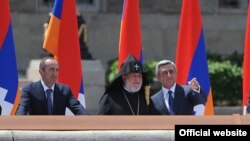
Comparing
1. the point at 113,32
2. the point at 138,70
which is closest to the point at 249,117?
the point at 138,70

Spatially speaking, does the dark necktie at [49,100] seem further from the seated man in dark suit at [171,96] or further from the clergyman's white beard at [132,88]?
the seated man in dark suit at [171,96]

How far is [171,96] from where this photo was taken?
9.58 meters

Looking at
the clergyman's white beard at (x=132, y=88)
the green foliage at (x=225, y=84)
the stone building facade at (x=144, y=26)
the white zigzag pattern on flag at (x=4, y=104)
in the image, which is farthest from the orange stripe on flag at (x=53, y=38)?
the stone building facade at (x=144, y=26)

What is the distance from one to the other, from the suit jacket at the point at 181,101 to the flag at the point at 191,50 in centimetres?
233

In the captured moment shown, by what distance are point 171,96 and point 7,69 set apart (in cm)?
297

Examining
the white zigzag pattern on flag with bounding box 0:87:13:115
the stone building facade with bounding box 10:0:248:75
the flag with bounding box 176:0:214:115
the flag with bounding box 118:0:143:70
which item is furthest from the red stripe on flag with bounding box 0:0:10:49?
the stone building facade with bounding box 10:0:248:75

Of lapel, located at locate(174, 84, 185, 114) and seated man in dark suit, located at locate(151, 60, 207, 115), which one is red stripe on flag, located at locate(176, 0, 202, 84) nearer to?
seated man in dark suit, located at locate(151, 60, 207, 115)

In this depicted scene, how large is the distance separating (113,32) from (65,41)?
A: 34.4ft

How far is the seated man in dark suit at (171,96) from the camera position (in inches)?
371

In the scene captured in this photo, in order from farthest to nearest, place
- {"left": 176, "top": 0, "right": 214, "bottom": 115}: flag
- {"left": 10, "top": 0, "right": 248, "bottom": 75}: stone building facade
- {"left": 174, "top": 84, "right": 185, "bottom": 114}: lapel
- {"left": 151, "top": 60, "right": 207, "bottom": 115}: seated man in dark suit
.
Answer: {"left": 10, "top": 0, "right": 248, "bottom": 75}: stone building facade → {"left": 176, "top": 0, "right": 214, "bottom": 115}: flag → {"left": 174, "top": 84, "right": 185, "bottom": 114}: lapel → {"left": 151, "top": 60, "right": 207, "bottom": 115}: seated man in dark suit

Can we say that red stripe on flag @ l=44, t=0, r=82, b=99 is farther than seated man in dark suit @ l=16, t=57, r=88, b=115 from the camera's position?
Yes

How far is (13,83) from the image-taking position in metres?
11.5

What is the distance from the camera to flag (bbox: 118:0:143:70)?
12438 mm

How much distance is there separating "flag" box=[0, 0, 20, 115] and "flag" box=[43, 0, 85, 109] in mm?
514
